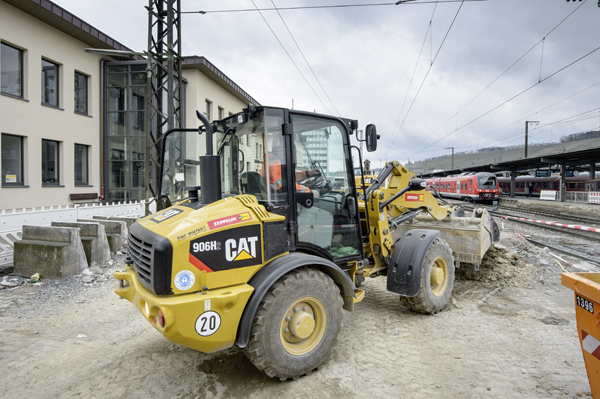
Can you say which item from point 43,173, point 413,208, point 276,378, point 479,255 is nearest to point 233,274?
point 276,378

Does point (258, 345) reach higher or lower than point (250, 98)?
lower

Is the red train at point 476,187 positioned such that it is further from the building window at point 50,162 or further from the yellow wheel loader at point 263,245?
the building window at point 50,162

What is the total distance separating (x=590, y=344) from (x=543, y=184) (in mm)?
41241

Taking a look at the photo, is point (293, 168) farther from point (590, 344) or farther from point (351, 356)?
point (590, 344)

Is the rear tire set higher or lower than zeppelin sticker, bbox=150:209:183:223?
lower

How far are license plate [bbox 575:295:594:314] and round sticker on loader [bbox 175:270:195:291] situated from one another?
109 inches

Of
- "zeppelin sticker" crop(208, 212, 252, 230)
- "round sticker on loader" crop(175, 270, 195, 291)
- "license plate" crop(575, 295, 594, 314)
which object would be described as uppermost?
"zeppelin sticker" crop(208, 212, 252, 230)

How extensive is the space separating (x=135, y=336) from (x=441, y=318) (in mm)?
3856

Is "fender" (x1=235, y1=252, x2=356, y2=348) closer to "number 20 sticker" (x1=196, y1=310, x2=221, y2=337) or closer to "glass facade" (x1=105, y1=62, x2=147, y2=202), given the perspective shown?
"number 20 sticker" (x1=196, y1=310, x2=221, y2=337)

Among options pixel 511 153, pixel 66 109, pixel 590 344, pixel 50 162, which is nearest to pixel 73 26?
pixel 66 109

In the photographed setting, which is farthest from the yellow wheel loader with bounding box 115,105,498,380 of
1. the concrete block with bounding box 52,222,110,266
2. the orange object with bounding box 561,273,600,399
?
the concrete block with bounding box 52,222,110,266

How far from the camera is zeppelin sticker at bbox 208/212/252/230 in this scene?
270 cm

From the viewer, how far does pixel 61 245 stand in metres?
6.21

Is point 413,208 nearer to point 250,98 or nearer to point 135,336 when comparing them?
point 135,336
